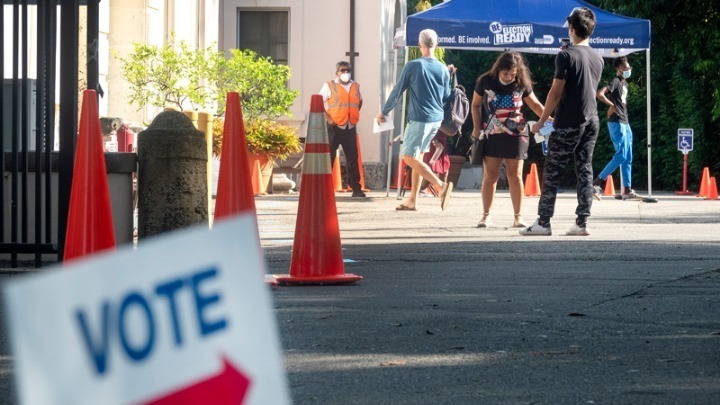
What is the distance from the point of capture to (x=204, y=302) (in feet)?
6.52

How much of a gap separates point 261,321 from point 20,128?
8155 mm

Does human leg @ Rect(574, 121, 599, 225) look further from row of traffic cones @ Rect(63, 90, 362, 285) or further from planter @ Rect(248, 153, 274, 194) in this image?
planter @ Rect(248, 153, 274, 194)

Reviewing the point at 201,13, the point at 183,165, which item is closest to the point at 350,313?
the point at 183,165

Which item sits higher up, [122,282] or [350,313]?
[122,282]

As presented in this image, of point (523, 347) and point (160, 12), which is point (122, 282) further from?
point (160, 12)

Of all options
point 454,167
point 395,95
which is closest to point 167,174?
point 395,95

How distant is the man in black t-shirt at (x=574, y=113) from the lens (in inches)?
512

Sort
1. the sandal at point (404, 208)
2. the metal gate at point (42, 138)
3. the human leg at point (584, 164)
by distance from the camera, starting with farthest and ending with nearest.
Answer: the sandal at point (404, 208) → the human leg at point (584, 164) → the metal gate at point (42, 138)

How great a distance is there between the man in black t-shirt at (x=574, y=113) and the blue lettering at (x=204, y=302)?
11069 mm

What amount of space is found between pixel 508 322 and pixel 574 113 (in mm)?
6242

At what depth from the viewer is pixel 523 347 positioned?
626 centimetres

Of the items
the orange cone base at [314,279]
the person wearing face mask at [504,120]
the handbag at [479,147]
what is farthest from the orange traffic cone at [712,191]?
the orange cone base at [314,279]

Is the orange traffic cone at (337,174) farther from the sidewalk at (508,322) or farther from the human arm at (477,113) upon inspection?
the sidewalk at (508,322)

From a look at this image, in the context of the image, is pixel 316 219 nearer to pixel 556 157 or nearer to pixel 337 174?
pixel 556 157
